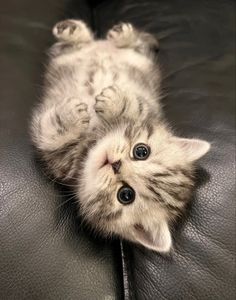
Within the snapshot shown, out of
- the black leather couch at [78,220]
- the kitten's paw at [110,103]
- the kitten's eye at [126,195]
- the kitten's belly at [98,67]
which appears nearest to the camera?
the black leather couch at [78,220]

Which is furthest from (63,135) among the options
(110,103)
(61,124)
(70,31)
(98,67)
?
(70,31)

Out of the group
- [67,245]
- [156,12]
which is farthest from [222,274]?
[156,12]

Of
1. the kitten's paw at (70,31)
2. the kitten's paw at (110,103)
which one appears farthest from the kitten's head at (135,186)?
the kitten's paw at (70,31)

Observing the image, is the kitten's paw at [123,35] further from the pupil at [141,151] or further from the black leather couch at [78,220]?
the pupil at [141,151]

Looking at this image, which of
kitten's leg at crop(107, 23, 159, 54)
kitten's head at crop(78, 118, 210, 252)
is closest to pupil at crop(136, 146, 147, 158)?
kitten's head at crop(78, 118, 210, 252)

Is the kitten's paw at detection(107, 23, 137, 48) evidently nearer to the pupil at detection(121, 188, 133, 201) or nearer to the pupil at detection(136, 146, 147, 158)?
the pupil at detection(136, 146, 147, 158)

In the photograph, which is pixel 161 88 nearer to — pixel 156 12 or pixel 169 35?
pixel 169 35

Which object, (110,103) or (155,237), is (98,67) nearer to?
(110,103)
